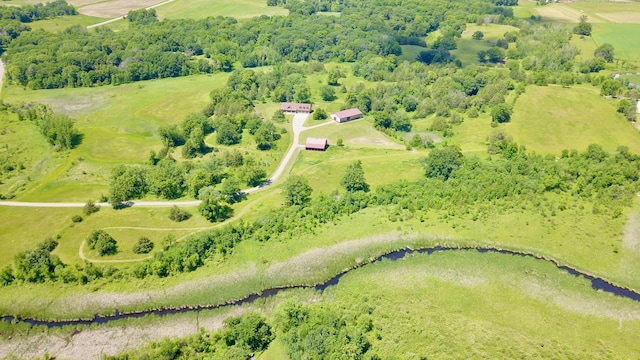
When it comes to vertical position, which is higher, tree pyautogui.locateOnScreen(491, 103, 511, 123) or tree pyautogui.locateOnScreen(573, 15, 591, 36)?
tree pyautogui.locateOnScreen(573, 15, 591, 36)

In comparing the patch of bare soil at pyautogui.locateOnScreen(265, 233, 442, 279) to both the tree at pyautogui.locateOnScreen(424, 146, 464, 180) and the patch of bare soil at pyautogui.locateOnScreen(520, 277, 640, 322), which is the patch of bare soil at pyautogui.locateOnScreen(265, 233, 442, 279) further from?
the tree at pyautogui.locateOnScreen(424, 146, 464, 180)

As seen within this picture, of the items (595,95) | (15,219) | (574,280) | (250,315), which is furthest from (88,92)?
(595,95)

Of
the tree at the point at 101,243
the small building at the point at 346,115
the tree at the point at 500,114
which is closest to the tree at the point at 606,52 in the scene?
the tree at the point at 500,114

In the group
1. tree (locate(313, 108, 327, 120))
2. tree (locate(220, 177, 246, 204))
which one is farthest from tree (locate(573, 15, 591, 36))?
tree (locate(220, 177, 246, 204))

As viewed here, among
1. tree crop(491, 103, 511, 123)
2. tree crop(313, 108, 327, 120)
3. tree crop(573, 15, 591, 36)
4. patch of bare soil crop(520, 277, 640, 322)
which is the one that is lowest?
patch of bare soil crop(520, 277, 640, 322)

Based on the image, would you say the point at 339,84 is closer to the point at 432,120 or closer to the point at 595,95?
the point at 432,120

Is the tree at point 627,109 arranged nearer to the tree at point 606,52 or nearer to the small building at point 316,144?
the tree at point 606,52

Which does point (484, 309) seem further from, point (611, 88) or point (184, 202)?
point (611, 88)
